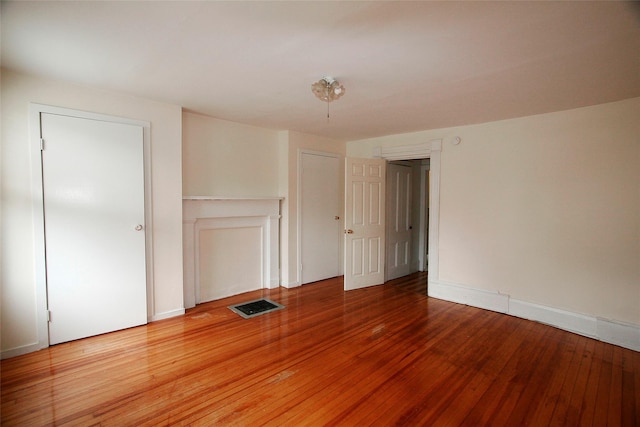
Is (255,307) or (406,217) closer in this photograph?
(255,307)

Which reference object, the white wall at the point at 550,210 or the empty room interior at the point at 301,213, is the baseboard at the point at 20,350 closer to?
the empty room interior at the point at 301,213

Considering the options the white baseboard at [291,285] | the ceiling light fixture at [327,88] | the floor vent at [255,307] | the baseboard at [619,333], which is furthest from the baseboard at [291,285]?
the baseboard at [619,333]

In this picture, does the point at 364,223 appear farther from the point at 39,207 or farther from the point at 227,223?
the point at 39,207

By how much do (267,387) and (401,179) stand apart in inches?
158

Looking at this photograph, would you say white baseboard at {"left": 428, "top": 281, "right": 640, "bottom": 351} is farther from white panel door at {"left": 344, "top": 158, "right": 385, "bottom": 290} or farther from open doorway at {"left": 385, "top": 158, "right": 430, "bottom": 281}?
open doorway at {"left": 385, "top": 158, "right": 430, "bottom": 281}

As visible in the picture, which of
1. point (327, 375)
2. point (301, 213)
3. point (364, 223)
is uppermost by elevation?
point (301, 213)

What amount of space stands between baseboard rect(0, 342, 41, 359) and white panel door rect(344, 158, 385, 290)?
345 centimetres

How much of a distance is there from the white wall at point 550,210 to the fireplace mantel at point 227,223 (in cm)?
248

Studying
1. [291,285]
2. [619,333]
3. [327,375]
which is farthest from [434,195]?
[327,375]

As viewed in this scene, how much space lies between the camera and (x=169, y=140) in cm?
330

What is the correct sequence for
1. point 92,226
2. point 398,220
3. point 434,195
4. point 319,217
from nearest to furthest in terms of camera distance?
point 92,226, point 434,195, point 319,217, point 398,220

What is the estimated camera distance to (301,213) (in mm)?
4699

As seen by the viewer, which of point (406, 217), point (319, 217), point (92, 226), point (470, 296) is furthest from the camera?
point (406, 217)

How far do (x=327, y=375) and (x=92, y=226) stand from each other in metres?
2.56
